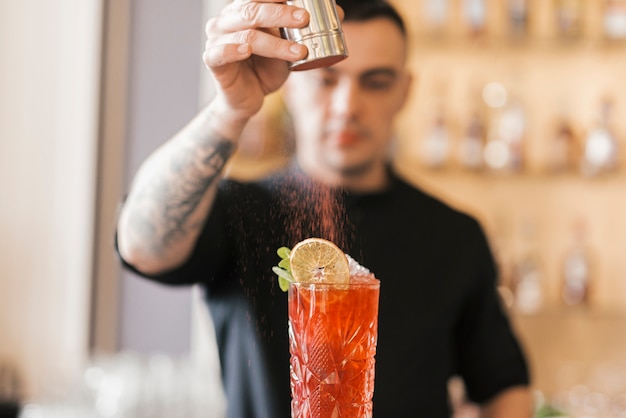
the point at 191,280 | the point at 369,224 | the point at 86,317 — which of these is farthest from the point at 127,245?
the point at 86,317

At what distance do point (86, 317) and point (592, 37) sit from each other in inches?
95.6

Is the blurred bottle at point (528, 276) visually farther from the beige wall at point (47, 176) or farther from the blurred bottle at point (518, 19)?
the beige wall at point (47, 176)

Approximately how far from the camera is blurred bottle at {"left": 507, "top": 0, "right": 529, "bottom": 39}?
351cm

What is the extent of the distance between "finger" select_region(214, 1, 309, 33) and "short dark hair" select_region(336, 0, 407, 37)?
464 mm

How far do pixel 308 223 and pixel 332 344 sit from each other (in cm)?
18

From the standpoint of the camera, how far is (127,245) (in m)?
1.50

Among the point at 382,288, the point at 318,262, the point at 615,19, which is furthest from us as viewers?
the point at 615,19

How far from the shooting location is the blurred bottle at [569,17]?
349 centimetres

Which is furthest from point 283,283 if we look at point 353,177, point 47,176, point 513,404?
point 47,176

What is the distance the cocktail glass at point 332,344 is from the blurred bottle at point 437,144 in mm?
2665

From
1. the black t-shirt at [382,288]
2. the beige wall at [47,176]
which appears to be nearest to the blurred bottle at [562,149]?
the black t-shirt at [382,288]

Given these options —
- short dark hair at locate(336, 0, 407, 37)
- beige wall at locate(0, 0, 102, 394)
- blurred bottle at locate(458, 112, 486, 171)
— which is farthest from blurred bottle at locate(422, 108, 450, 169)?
short dark hair at locate(336, 0, 407, 37)

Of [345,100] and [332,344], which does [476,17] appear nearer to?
[345,100]

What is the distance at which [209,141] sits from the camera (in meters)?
1.27
